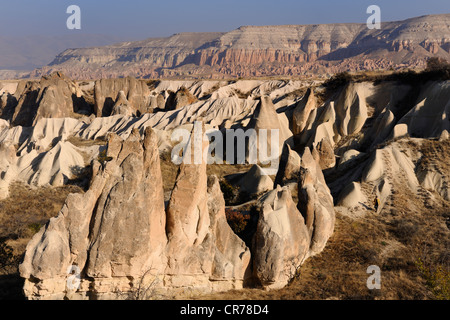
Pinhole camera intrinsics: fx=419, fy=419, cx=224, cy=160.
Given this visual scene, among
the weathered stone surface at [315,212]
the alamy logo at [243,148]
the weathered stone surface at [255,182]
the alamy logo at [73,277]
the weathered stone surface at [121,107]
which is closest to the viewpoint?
the alamy logo at [73,277]

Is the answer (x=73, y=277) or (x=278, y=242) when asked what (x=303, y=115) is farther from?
(x=73, y=277)

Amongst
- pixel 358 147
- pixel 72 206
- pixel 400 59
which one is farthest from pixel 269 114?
pixel 400 59

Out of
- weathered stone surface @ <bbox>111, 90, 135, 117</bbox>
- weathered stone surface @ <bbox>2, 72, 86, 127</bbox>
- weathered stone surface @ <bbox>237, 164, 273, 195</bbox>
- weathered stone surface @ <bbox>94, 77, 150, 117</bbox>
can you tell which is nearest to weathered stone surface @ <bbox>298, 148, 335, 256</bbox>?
weathered stone surface @ <bbox>237, 164, 273, 195</bbox>

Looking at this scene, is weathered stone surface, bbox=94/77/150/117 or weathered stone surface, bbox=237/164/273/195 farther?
weathered stone surface, bbox=94/77/150/117

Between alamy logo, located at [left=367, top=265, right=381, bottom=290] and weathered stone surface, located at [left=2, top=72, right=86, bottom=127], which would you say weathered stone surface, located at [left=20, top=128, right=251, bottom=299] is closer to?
alamy logo, located at [left=367, top=265, right=381, bottom=290]

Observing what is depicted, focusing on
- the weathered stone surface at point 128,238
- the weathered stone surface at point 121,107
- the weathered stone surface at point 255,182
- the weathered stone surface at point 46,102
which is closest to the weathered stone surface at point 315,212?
the weathered stone surface at point 128,238

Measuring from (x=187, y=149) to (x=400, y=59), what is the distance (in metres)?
179

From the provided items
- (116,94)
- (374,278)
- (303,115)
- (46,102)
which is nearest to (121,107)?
(116,94)

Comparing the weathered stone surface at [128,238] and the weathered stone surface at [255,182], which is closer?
the weathered stone surface at [128,238]

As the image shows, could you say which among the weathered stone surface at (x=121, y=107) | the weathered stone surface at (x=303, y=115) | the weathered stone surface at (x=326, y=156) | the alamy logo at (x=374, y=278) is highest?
the weathered stone surface at (x=121, y=107)

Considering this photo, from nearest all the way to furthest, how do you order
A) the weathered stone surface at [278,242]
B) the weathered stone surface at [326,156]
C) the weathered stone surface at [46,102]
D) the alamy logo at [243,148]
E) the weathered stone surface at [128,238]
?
the weathered stone surface at [128,238], the weathered stone surface at [278,242], the weathered stone surface at [326,156], the alamy logo at [243,148], the weathered stone surface at [46,102]

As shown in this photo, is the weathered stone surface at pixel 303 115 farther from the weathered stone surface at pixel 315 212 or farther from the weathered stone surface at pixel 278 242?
the weathered stone surface at pixel 278 242

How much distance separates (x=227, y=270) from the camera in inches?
553

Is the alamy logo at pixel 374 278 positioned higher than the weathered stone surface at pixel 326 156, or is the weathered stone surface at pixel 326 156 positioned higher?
the weathered stone surface at pixel 326 156
